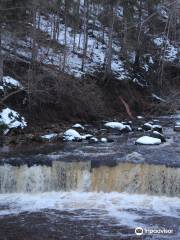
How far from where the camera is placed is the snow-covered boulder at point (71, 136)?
23.1 meters

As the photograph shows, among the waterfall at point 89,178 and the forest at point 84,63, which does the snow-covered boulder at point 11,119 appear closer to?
the forest at point 84,63

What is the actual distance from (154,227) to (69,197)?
13.3 ft

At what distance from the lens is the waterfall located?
56.6 ft

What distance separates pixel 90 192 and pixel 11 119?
7989 mm

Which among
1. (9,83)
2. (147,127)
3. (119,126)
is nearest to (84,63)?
(9,83)

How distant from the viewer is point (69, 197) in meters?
16.6

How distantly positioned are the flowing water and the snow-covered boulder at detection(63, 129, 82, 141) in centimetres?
143

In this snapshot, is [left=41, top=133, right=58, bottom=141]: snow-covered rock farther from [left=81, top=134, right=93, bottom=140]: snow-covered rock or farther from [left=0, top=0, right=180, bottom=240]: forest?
[left=81, top=134, right=93, bottom=140]: snow-covered rock

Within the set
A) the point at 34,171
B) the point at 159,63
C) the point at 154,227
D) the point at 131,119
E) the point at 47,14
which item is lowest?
the point at 154,227

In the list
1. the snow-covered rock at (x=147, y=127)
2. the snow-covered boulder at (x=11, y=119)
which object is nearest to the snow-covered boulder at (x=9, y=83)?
the snow-covered boulder at (x=11, y=119)

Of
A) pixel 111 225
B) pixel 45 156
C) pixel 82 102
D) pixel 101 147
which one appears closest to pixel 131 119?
pixel 82 102

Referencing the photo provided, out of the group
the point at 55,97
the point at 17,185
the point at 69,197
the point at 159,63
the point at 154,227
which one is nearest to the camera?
the point at 154,227

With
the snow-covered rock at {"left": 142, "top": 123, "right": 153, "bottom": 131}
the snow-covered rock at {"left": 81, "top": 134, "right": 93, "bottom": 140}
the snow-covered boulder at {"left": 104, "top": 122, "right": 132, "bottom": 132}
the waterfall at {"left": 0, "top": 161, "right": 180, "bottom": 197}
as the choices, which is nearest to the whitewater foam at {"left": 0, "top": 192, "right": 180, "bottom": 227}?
the waterfall at {"left": 0, "top": 161, "right": 180, "bottom": 197}

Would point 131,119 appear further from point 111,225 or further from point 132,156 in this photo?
point 111,225
